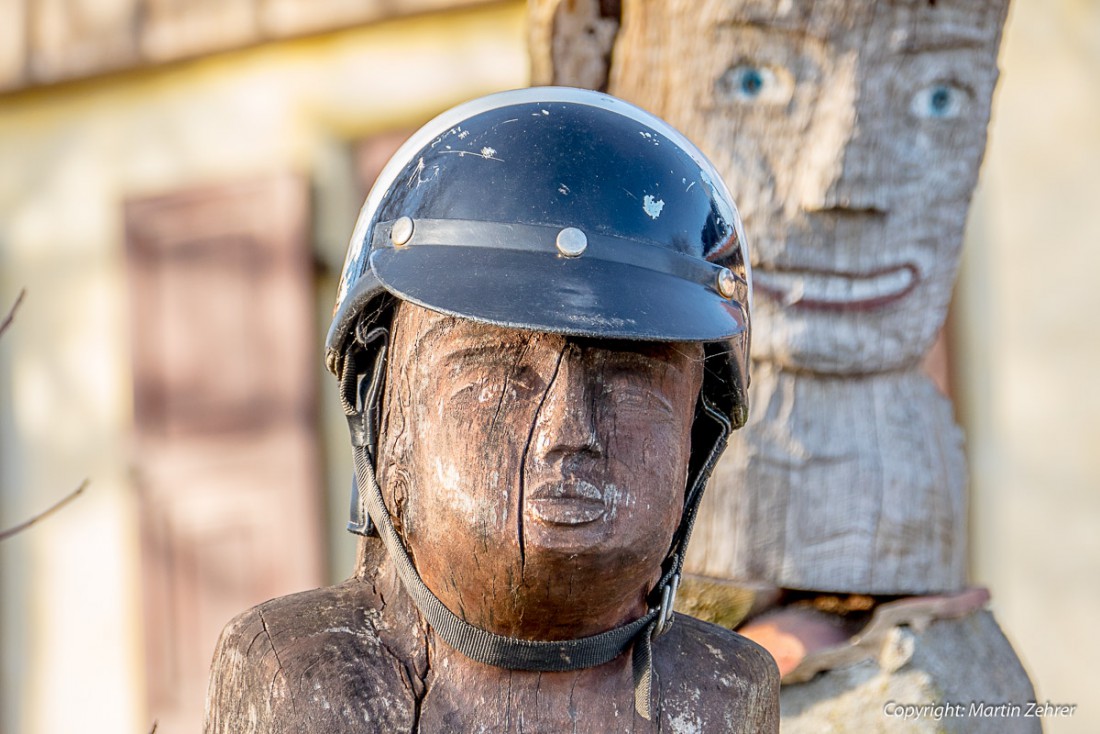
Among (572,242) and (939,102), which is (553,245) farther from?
(939,102)

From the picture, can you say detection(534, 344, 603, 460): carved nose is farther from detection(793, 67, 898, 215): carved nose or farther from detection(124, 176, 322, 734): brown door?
detection(124, 176, 322, 734): brown door

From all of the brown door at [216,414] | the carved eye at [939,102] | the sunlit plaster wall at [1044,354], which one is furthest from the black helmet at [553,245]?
the brown door at [216,414]

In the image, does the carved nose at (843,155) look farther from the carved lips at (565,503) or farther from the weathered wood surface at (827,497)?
the carved lips at (565,503)

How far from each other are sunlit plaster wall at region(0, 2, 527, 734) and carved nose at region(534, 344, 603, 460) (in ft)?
12.9

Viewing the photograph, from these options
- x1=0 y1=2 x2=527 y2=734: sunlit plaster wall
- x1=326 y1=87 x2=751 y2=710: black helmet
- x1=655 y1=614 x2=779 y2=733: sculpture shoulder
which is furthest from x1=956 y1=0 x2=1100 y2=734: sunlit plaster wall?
x1=326 y1=87 x2=751 y2=710: black helmet

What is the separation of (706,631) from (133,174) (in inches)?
178

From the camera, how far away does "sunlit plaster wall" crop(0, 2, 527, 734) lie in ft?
19.7

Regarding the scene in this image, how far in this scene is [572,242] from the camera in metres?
2.13

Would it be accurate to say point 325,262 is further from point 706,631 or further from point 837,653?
point 706,631

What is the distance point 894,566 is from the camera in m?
3.60

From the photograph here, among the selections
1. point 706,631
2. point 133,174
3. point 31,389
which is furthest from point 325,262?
point 706,631

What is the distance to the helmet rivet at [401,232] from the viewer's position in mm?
2230

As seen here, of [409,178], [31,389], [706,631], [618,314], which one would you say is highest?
[409,178]

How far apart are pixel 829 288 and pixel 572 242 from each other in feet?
5.23
